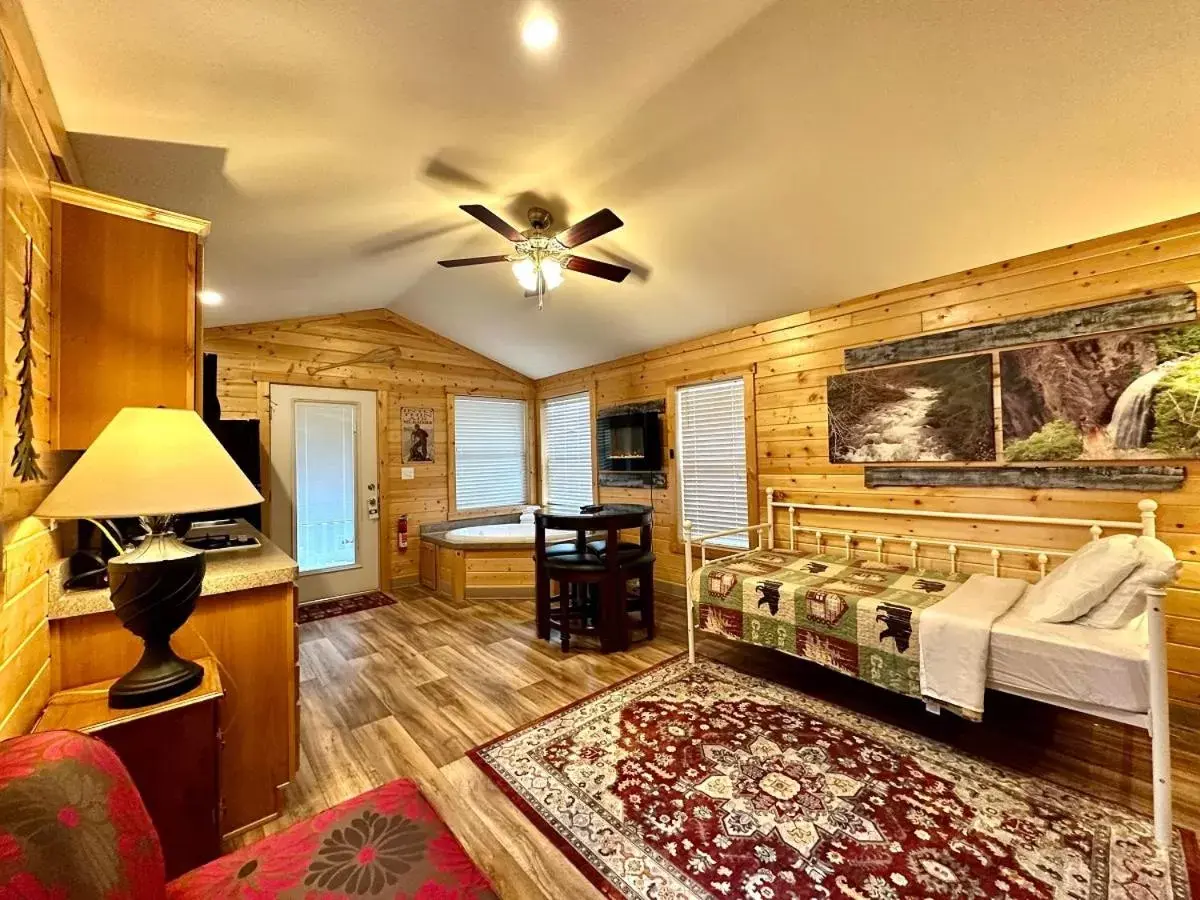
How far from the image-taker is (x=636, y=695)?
2.72 meters

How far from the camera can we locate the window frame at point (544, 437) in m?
5.49

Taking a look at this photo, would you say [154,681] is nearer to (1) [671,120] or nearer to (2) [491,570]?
A: (1) [671,120]

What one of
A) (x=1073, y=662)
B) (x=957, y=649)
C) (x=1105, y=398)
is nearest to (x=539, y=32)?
(x=957, y=649)

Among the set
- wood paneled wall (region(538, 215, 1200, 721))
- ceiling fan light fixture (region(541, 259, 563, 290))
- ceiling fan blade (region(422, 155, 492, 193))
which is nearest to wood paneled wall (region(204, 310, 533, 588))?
wood paneled wall (region(538, 215, 1200, 721))

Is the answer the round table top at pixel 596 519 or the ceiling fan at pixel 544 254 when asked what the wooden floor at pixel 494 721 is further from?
the ceiling fan at pixel 544 254

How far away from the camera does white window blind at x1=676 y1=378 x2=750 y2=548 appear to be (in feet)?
13.7

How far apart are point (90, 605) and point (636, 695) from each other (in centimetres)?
235

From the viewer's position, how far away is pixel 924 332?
3.11 meters

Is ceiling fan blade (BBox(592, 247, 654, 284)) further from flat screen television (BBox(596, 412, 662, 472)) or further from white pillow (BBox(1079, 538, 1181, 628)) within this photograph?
white pillow (BBox(1079, 538, 1181, 628))

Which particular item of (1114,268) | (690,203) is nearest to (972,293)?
(1114,268)

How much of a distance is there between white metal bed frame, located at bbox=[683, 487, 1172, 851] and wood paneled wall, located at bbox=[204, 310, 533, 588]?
126 inches

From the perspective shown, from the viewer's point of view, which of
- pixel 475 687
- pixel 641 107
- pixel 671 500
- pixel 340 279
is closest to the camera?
pixel 641 107

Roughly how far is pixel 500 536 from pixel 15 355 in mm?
3684

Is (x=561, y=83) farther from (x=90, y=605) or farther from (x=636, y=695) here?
(x=636, y=695)
